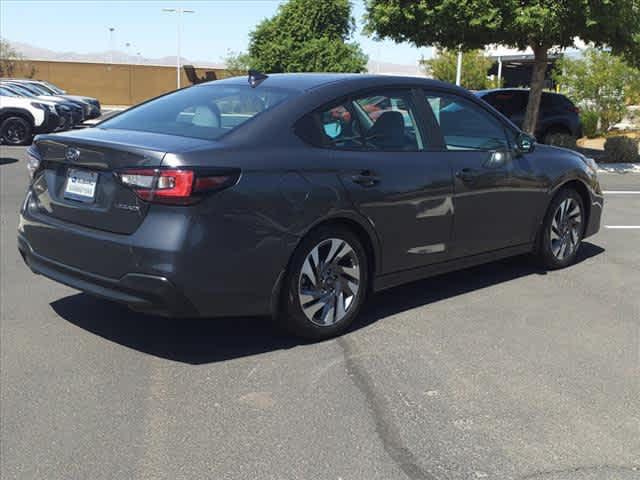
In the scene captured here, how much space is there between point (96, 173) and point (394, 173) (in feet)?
6.23

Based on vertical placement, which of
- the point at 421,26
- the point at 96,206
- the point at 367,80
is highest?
the point at 421,26

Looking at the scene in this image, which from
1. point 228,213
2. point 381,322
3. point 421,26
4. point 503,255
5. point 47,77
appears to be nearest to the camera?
point 228,213

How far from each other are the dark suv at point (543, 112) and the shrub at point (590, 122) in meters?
5.94

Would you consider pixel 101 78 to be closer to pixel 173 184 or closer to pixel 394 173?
pixel 394 173

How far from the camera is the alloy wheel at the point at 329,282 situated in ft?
15.3

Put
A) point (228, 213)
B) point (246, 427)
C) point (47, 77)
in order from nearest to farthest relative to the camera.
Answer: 1. point (246, 427)
2. point (228, 213)
3. point (47, 77)

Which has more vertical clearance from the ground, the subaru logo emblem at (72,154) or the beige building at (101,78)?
the beige building at (101,78)

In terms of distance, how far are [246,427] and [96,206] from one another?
1.58 metres

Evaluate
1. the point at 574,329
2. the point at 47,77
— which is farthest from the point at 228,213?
the point at 47,77

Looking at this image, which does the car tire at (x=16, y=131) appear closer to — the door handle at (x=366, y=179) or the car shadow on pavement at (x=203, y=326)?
the car shadow on pavement at (x=203, y=326)

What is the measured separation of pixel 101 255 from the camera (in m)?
4.27

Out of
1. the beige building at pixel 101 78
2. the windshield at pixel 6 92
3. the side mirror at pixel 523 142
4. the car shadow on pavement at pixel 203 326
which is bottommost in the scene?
the car shadow on pavement at pixel 203 326

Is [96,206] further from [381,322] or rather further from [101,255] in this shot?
[381,322]

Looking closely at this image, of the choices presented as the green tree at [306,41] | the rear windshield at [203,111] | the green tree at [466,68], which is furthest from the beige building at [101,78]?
the rear windshield at [203,111]
